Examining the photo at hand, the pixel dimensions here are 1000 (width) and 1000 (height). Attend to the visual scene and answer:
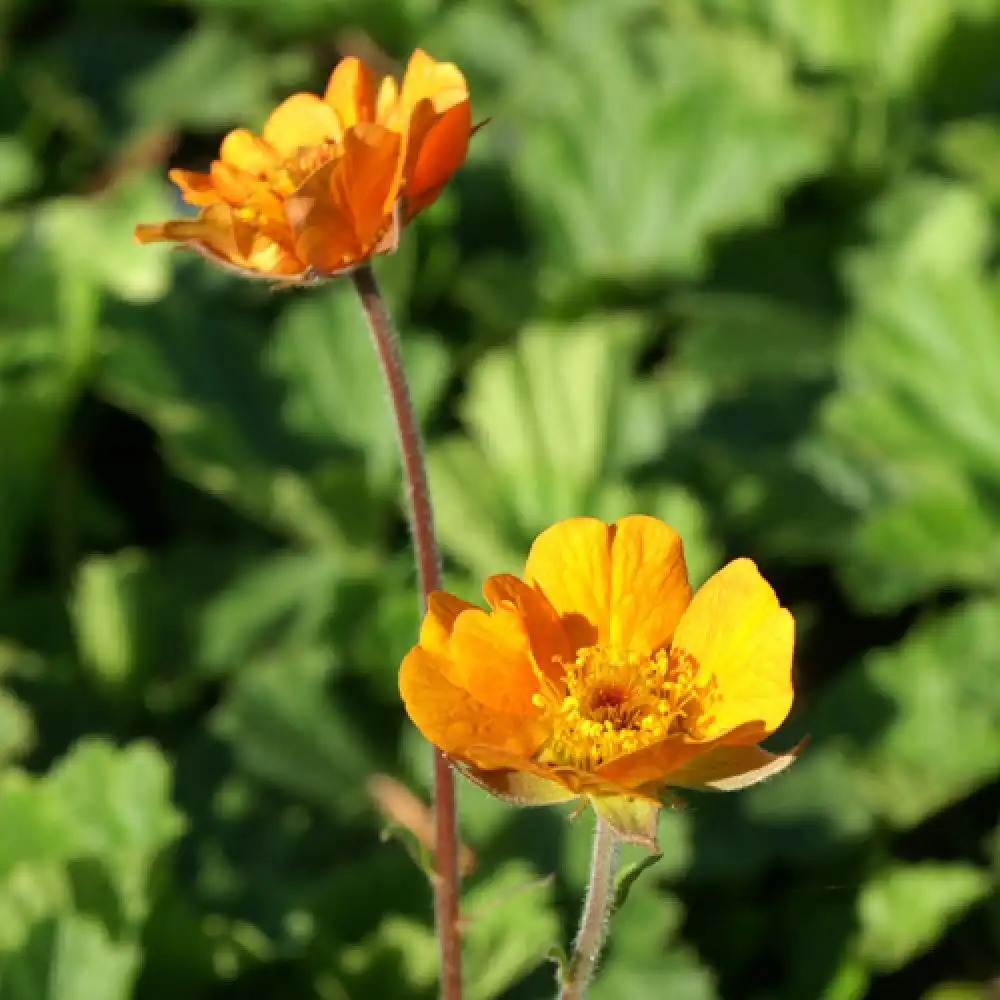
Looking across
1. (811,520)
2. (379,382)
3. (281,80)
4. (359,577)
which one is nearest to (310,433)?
(379,382)

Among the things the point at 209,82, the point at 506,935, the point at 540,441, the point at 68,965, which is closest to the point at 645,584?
the point at 506,935

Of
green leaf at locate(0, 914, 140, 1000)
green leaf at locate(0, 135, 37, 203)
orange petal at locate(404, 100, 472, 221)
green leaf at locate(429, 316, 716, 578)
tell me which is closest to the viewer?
orange petal at locate(404, 100, 472, 221)

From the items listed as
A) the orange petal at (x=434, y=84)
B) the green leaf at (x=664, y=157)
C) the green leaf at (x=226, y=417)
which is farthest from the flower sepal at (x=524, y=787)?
the green leaf at (x=664, y=157)

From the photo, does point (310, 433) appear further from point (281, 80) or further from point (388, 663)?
point (281, 80)

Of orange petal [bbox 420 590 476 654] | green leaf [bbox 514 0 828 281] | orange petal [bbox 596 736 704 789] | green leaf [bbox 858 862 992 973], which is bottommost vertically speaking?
green leaf [bbox 858 862 992 973]

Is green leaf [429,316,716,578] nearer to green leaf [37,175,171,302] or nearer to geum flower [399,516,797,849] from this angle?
green leaf [37,175,171,302]

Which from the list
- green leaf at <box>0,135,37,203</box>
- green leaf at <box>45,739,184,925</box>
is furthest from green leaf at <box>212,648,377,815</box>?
green leaf at <box>0,135,37,203</box>

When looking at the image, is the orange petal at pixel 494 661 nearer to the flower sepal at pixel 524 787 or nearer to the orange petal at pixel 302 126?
the flower sepal at pixel 524 787

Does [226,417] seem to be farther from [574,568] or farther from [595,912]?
[595,912]
